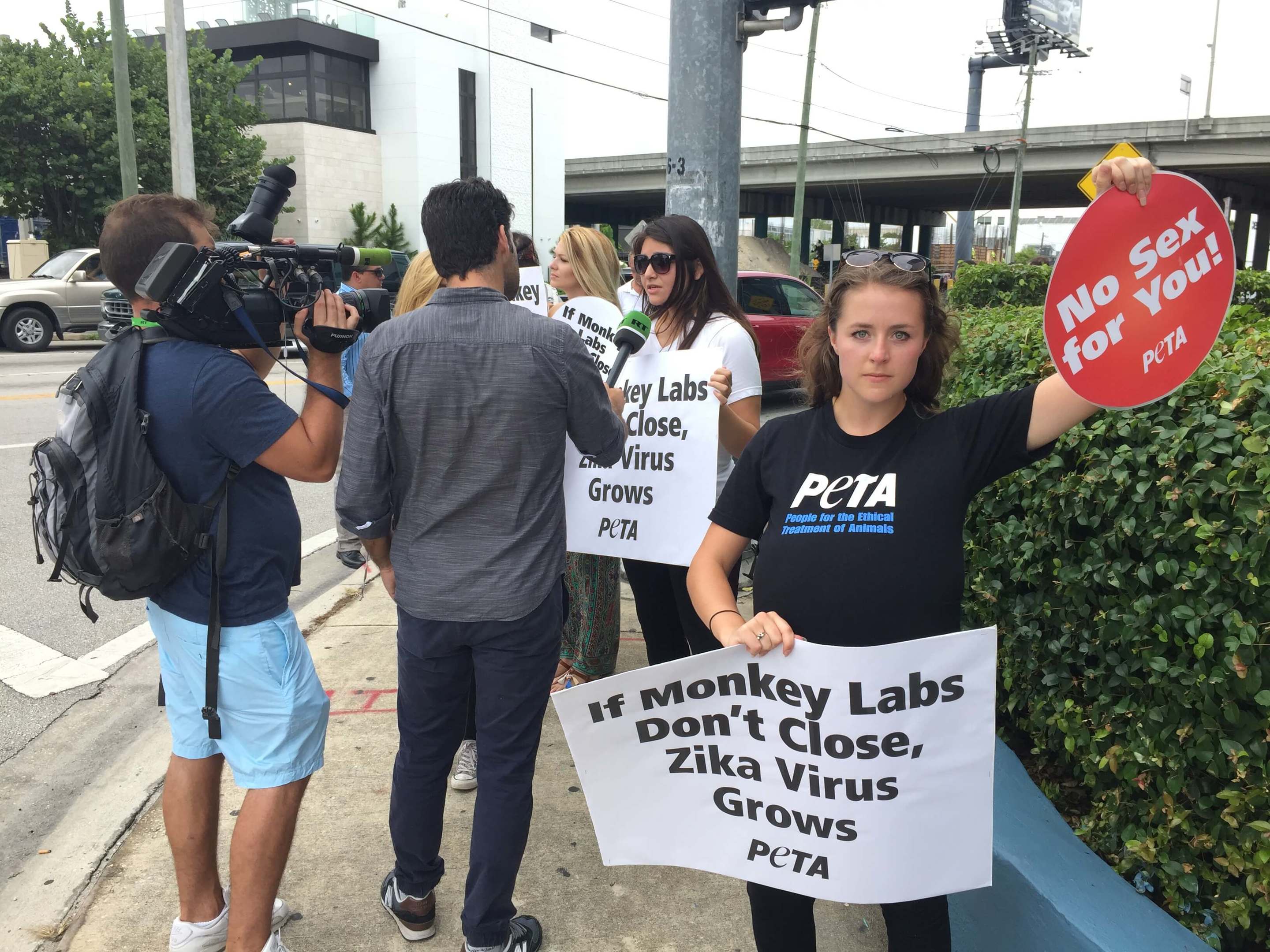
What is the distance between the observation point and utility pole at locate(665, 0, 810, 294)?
4.86 metres

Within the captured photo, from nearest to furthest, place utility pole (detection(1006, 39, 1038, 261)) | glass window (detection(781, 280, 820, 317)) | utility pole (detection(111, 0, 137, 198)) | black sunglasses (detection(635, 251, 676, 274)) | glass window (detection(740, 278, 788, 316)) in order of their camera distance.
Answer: black sunglasses (detection(635, 251, 676, 274)) → glass window (detection(740, 278, 788, 316)) → glass window (detection(781, 280, 820, 317)) → utility pole (detection(111, 0, 137, 198)) → utility pole (detection(1006, 39, 1038, 261))

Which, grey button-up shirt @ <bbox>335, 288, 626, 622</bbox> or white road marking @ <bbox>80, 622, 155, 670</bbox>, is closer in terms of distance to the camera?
grey button-up shirt @ <bbox>335, 288, 626, 622</bbox>

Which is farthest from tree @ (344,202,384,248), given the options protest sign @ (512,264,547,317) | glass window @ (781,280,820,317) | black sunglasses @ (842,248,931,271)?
black sunglasses @ (842,248,931,271)

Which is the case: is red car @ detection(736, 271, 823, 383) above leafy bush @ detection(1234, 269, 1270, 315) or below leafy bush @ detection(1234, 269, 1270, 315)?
below

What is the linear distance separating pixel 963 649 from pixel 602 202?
A: 57667mm

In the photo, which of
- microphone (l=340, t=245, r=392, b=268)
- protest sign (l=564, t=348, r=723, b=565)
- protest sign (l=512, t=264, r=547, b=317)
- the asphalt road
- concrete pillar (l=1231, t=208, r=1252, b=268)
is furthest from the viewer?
concrete pillar (l=1231, t=208, r=1252, b=268)

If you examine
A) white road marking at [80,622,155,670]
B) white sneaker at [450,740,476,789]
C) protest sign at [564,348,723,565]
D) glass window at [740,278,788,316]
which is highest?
glass window at [740,278,788,316]

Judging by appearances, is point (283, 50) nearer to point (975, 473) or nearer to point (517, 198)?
point (517, 198)

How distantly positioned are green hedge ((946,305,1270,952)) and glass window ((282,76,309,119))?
1410 inches

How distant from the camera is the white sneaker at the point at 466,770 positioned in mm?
3408

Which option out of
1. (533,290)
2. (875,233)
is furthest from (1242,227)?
(533,290)

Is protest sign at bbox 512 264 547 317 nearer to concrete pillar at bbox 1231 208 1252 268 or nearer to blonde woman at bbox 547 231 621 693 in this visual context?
blonde woman at bbox 547 231 621 693

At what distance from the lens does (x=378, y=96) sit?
117 feet

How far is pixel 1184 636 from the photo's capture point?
2.09m
